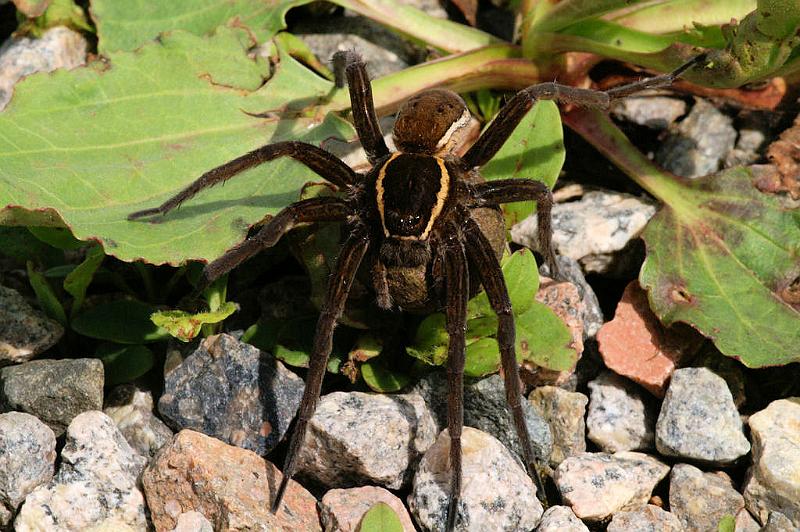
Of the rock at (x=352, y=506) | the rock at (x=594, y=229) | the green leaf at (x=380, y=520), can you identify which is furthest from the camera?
the rock at (x=594, y=229)

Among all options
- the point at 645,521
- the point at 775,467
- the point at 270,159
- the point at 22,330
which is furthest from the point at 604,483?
the point at 22,330

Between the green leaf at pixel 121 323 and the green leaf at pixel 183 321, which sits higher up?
the green leaf at pixel 183 321

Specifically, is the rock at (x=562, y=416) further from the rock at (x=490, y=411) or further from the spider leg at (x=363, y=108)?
the spider leg at (x=363, y=108)

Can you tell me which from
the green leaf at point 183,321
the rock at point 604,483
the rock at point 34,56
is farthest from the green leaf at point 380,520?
the rock at point 34,56

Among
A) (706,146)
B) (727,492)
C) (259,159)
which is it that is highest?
(259,159)

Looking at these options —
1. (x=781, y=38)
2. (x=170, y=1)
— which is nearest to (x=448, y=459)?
(x=781, y=38)

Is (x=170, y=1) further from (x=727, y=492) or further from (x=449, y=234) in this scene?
(x=727, y=492)
